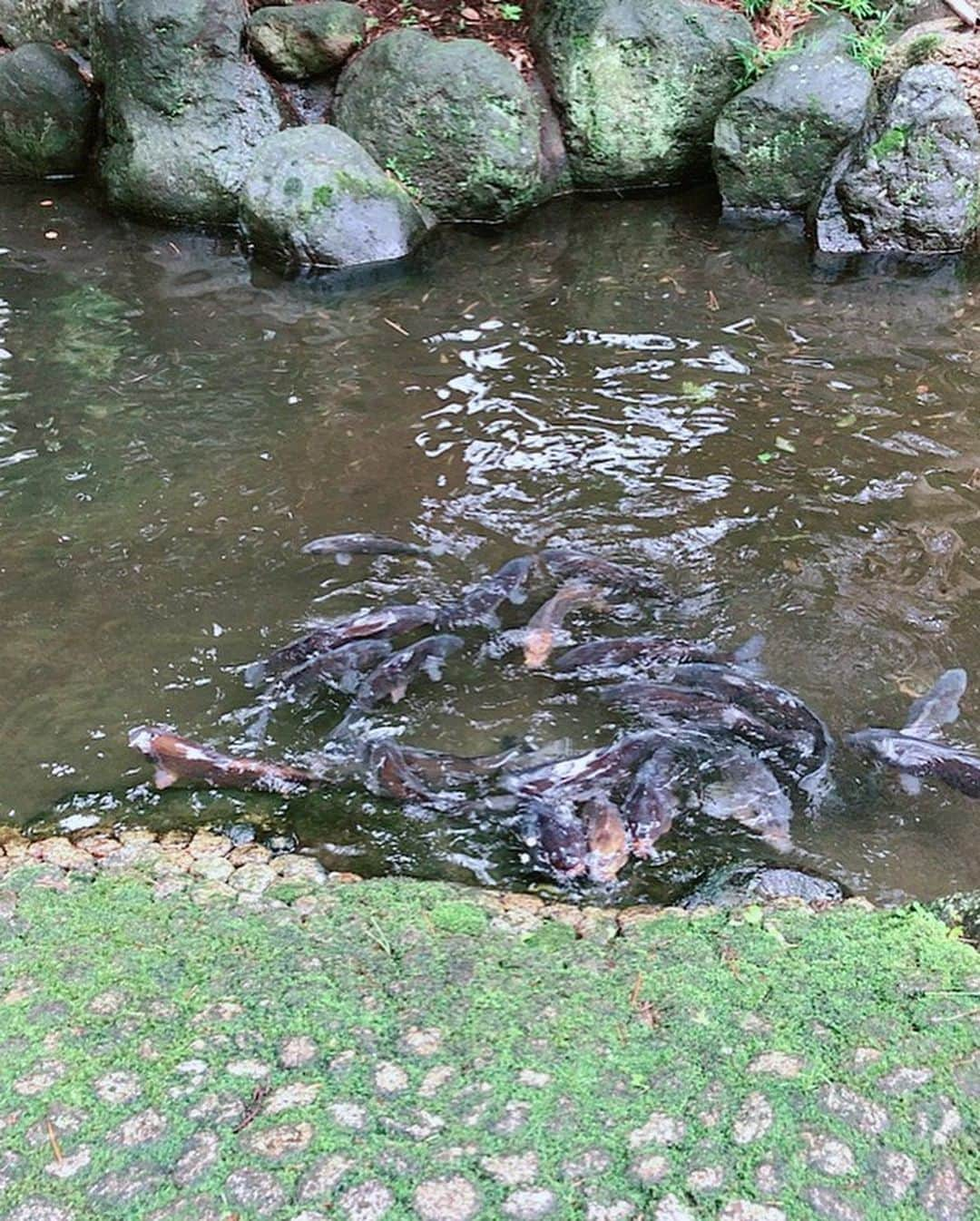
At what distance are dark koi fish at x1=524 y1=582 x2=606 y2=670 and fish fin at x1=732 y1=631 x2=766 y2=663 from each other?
2.24ft

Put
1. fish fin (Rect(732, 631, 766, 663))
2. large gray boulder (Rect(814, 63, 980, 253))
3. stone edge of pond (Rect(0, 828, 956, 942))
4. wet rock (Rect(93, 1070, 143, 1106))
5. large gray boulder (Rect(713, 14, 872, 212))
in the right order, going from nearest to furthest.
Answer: wet rock (Rect(93, 1070, 143, 1106)) → stone edge of pond (Rect(0, 828, 956, 942)) → fish fin (Rect(732, 631, 766, 663)) → large gray boulder (Rect(814, 63, 980, 253)) → large gray boulder (Rect(713, 14, 872, 212))

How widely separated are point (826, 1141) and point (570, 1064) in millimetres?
613

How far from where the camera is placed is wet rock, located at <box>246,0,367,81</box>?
10797mm

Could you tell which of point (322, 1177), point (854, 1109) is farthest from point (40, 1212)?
point (854, 1109)

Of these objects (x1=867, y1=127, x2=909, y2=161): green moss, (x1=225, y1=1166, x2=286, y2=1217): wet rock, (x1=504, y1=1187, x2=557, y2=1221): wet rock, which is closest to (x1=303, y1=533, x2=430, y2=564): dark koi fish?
(x1=225, y1=1166, x2=286, y2=1217): wet rock

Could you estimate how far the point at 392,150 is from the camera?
10.4 metres

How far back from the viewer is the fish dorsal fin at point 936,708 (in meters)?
4.54

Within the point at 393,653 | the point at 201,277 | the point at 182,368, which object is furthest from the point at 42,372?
the point at 393,653

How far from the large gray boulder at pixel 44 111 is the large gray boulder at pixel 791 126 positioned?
6.39 metres

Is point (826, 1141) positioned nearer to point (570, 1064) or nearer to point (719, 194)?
point (570, 1064)

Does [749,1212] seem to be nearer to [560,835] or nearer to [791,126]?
[560,835]

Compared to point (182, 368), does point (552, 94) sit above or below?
above

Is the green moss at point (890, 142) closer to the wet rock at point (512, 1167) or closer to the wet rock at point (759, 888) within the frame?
the wet rock at point (759, 888)

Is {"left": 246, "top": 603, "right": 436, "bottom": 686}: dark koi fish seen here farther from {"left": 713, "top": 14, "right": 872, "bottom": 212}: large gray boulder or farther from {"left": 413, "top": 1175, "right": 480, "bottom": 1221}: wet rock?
{"left": 713, "top": 14, "right": 872, "bottom": 212}: large gray boulder
